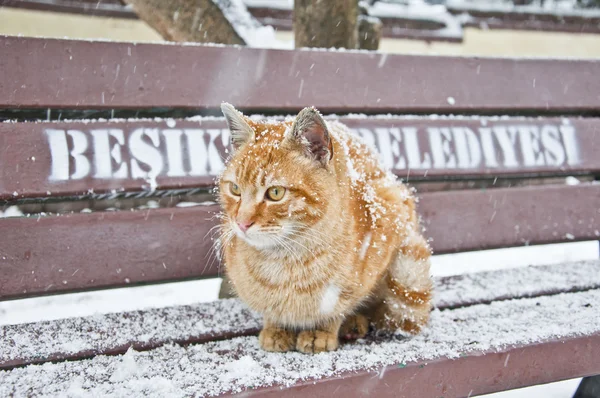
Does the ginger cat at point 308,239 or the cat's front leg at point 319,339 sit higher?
the ginger cat at point 308,239

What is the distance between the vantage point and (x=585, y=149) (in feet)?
9.13

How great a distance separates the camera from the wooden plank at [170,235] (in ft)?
6.81

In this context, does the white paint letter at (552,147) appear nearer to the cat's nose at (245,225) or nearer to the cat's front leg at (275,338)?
the cat's front leg at (275,338)

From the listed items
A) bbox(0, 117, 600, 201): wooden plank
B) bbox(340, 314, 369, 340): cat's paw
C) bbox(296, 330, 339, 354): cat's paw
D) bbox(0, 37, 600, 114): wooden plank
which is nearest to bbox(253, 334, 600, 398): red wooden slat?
bbox(296, 330, 339, 354): cat's paw

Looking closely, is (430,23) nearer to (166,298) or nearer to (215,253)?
(166,298)

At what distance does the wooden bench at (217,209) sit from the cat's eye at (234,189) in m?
0.49

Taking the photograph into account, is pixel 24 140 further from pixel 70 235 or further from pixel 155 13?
pixel 155 13

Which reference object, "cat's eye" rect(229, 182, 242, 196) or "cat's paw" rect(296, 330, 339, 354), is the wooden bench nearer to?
"cat's paw" rect(296, 330, 339, 354)

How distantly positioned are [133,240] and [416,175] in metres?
1.28

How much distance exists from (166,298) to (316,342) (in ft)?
5.50

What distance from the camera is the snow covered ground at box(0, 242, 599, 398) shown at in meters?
2.53

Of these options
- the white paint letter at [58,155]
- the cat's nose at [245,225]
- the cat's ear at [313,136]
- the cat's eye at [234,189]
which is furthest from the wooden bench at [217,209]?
the cat's ear at [313,136]

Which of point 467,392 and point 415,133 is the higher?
point 415,133

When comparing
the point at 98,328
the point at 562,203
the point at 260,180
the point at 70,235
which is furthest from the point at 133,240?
the point at 562,203
